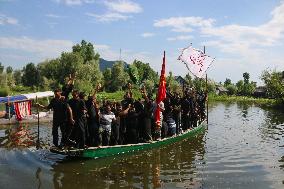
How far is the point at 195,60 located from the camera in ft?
78.0

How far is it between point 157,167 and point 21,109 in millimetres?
14407

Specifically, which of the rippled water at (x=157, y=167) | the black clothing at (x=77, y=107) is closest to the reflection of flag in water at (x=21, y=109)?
the rippled water at (x=157, y=167)

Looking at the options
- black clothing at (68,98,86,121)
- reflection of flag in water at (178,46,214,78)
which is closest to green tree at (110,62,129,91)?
reflection of flag in water at (178,46,214,78)

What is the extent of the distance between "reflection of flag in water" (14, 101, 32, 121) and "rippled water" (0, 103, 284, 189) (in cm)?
538

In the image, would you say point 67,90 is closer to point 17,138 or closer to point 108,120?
point 108,120

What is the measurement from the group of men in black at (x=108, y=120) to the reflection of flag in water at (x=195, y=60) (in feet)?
12.8

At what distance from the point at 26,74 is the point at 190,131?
91502 mm

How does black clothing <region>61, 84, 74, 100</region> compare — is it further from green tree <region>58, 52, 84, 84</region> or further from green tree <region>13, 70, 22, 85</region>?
green tree <region>13, 70, 22, 85</region>

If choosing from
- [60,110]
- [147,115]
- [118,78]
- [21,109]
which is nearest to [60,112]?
[60,110]

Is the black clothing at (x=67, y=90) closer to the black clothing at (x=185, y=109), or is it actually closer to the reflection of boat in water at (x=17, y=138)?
the reflection of boat in water at (x=17, y=138)

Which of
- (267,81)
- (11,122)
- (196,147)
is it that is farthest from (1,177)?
(267,81)

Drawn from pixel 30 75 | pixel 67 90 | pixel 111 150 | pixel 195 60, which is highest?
pixel 30 75

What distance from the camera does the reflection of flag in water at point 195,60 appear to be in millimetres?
23438

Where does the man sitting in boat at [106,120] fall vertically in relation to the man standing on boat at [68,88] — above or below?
below
